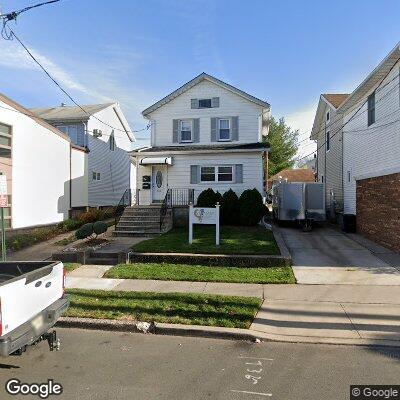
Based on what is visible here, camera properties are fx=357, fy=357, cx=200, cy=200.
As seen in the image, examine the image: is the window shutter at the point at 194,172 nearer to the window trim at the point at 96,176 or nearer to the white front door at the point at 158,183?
the white front door at the point at 158,183

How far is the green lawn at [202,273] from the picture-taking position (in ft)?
27.6

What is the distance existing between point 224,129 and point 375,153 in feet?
27.0

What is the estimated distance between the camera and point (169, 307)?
653 centimetres

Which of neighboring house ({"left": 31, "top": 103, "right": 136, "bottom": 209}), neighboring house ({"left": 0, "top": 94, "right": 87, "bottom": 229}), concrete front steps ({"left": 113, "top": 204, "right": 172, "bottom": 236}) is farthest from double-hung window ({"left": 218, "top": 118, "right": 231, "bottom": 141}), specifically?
neighboring house ({"left": 0, "top": 94, "right": 87, "bottom": 229})

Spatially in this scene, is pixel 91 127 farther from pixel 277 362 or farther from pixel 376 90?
pixel 277 362

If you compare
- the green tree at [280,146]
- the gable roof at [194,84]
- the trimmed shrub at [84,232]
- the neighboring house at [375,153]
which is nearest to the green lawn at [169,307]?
the trimmed shrub at [84,232]

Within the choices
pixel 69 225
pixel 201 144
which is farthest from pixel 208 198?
pixel 69 225

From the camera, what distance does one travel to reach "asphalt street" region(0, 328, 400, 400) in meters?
3.89

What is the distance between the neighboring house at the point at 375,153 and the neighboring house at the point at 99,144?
1316cm

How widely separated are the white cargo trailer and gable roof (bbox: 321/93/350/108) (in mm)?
6019

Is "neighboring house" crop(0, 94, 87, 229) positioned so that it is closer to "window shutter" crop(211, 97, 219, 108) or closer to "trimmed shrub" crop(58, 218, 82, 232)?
"trimmed shrub" crop(58, 218, 82, 232)

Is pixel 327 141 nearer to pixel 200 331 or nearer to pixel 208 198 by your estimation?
pixel 208 198

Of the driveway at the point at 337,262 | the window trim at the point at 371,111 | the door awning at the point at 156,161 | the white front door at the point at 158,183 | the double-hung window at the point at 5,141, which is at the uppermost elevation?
the window trim at the point at 371,111

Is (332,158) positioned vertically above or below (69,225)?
above
